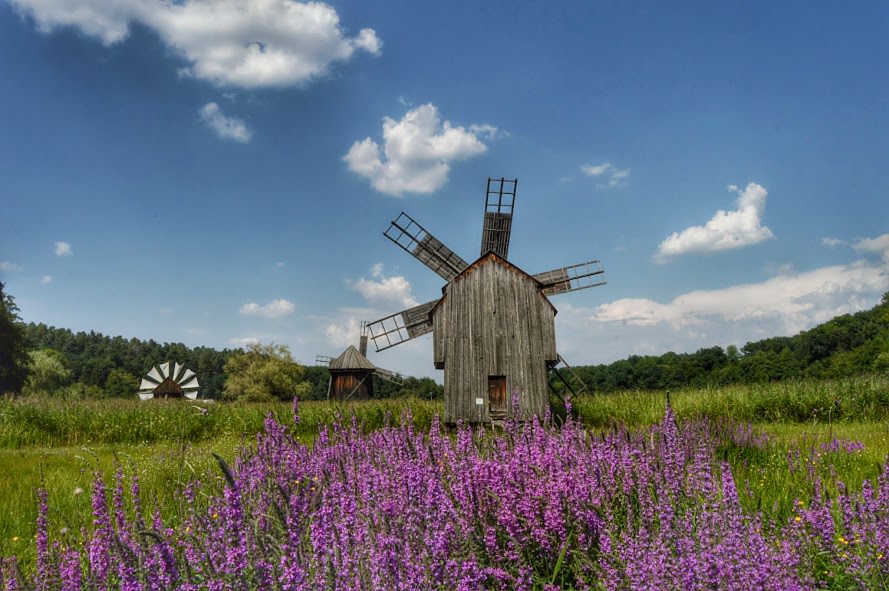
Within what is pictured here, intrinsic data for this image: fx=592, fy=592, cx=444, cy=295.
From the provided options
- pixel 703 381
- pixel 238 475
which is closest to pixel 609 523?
pixel 238 475

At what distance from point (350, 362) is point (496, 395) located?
22.4 m

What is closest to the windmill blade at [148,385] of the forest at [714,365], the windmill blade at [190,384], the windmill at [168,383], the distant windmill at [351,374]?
the windmill at [168,383]

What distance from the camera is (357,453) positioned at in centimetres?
529

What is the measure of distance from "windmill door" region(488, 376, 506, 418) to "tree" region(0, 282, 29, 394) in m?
40.1

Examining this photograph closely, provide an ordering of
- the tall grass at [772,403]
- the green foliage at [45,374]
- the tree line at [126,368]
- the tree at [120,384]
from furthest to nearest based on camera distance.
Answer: the tree at [120,384]
the green foliage at [45,374]
the tree line at [126,368]
the tall grass at [772,403]

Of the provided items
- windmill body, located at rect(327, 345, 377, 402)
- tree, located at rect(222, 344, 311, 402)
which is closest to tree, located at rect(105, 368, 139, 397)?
tree, located at rect(222, 344, 311, 402)

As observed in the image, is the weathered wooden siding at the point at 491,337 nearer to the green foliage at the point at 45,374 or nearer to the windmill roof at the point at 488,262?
the windmill roof at the point at 488,262

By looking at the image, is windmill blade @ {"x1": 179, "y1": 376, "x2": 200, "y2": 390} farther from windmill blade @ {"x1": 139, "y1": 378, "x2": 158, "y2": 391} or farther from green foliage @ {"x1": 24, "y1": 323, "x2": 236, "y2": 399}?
green foliage @ {"x1": 24, "y1": 323, "x2": 236, "y2": 399}

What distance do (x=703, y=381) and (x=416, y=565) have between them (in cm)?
6100

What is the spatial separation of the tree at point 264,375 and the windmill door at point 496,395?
35620mm

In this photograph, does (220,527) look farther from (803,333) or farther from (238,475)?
(803,333)

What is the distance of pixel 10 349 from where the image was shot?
142ft

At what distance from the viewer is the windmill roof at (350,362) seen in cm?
3881

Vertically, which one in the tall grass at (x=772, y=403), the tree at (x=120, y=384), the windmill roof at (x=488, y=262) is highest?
the windmill roof at (x=488, y=262)
